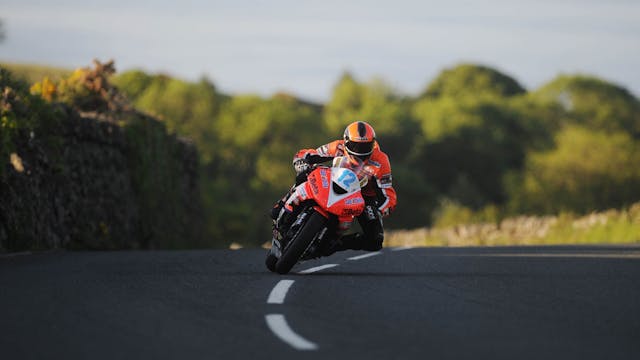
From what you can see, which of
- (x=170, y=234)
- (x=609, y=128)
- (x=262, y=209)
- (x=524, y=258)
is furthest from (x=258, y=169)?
(x=524, y=258)

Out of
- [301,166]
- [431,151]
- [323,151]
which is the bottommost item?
[431,151]

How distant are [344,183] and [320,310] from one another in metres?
3.51

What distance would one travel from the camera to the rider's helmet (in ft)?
48.6

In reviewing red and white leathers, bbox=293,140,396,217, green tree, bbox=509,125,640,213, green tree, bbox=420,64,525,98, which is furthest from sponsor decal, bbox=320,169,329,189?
green tree, bbox=420,64,525,98

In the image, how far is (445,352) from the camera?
8.52m

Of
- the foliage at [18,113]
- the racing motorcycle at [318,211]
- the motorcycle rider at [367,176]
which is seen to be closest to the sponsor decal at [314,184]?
the racing motorcycle at [318,211]

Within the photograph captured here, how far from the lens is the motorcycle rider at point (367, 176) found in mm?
14875

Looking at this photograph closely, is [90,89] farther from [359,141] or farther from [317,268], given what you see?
[359,141]

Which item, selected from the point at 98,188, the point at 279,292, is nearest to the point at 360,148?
the point at 279,292

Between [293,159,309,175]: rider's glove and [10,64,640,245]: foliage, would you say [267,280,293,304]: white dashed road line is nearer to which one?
[293,159,309,175]: rider's glove

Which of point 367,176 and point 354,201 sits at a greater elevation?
point 367,176

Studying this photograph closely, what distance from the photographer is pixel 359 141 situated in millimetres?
14836

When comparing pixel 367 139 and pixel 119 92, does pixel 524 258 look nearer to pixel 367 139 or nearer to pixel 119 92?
pixel 367 139

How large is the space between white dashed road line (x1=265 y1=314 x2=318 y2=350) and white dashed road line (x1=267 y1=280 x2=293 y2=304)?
115 cm
